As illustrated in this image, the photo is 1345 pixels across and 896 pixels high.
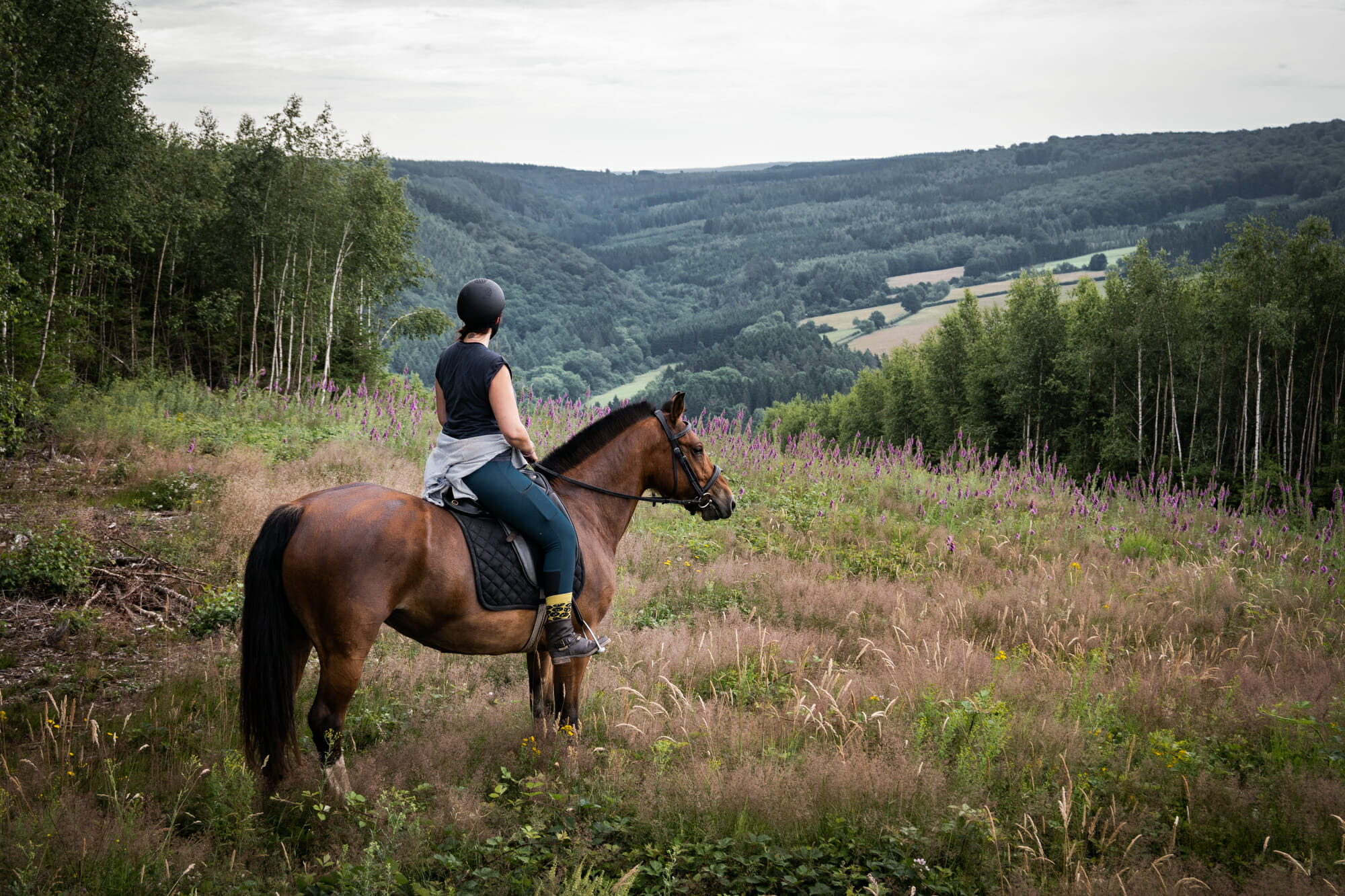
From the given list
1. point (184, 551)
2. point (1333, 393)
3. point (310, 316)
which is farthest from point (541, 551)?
point (1333, 393)

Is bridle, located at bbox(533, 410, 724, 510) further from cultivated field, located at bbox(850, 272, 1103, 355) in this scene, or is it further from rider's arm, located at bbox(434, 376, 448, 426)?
cultivated field, located at bbox(850, 272, 1103, 355)

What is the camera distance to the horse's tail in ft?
14.3

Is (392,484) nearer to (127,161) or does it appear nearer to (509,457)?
(509,457)

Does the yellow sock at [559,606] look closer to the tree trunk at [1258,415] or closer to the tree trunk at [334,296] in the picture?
the tree trunk at [334,296]

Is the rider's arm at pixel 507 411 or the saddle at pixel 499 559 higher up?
the rider's arm at pixel 507 411

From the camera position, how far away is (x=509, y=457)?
16.3ft

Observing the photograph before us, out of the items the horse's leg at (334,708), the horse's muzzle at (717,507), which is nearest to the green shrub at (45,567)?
the horse's leg at (334,708)

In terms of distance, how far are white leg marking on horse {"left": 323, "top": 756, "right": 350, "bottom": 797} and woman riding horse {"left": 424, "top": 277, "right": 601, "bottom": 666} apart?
138 centimetres

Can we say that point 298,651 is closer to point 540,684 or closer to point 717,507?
point 540,684

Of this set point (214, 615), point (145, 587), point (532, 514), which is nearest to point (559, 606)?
point (532, 514)

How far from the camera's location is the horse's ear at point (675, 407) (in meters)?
5.71

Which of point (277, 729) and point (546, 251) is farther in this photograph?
point (546, 251)

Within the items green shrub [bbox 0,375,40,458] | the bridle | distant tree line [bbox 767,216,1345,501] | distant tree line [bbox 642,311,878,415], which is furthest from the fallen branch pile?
distant tree line [bbox 642,311,878,415]

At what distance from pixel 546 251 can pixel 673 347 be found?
1129 inches
